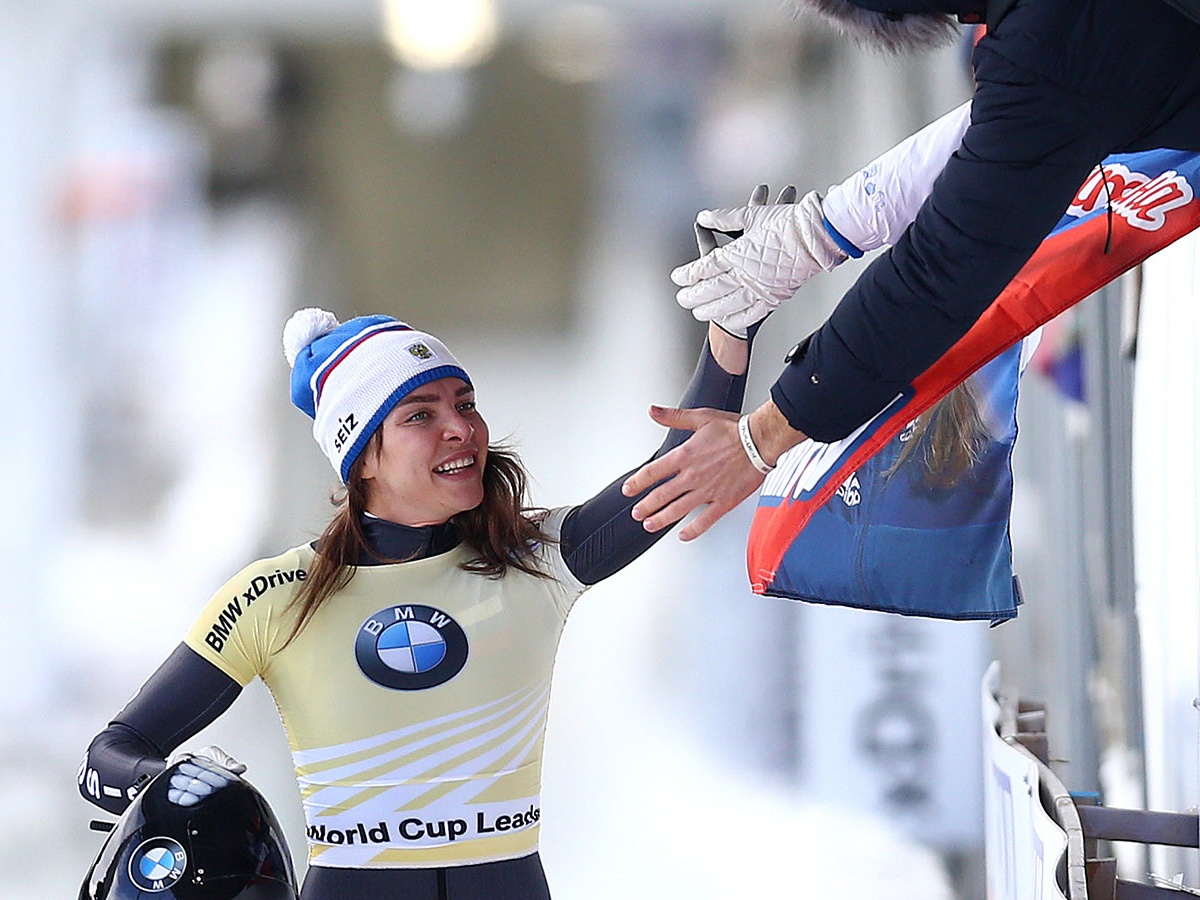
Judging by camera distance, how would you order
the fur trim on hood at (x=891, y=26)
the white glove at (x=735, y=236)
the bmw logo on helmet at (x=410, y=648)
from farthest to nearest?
the bmw logo on helmet at (x=410, y=648)
the white glove at (x=735, y=236)
the fur trim on hood at (x=891, y=26)

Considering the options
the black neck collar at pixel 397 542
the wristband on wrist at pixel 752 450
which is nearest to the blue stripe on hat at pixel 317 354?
the black neck collar at pixel 397 542

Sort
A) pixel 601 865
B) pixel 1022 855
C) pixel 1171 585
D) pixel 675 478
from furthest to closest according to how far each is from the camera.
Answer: pixel 601 865
pixel 1171 585
pixel 1022 855
pixel 675 478

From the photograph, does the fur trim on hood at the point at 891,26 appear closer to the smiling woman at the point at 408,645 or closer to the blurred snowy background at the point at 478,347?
the smiling woman at the point at 408,645

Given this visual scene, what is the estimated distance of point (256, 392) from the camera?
4844mm

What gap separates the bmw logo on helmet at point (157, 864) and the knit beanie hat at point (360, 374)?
588 mm

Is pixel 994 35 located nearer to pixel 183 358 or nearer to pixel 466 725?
pixel 466 725

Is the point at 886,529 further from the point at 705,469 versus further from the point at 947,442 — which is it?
the point at 705,469

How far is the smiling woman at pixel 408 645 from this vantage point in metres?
1.93

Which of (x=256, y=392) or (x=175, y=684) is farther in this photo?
(x=256, y=392)

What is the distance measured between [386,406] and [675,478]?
495mm

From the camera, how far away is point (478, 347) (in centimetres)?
487

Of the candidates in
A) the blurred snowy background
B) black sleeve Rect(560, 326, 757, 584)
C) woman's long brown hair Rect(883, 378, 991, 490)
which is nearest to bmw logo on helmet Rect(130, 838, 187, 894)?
black sleeve Rect(560, 326, 757, 584)

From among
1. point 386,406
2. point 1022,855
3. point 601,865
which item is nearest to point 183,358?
point 601,865

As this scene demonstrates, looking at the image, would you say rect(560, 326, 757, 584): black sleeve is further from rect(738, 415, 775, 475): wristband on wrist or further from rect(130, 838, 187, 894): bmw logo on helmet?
rect(130, 838, 187, 894): bmw logo on helmet
